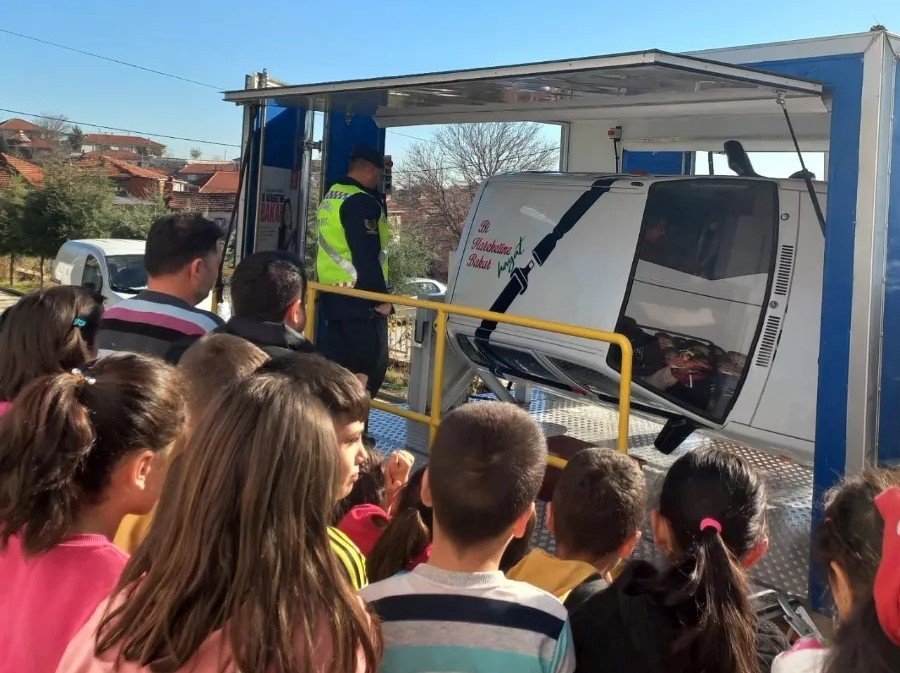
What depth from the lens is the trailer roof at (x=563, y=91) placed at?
371 cm

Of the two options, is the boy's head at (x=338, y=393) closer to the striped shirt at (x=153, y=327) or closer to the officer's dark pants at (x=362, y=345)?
the striped shirt at (x=153, y=327)

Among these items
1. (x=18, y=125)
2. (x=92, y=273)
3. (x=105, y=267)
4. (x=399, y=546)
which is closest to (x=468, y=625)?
(x=399, y=546)

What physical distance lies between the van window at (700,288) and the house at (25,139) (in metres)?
72.8

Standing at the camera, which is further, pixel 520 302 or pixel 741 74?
pixel 520 302

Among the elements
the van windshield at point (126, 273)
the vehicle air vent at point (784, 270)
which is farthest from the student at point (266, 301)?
the van windshield at point (126, 273)

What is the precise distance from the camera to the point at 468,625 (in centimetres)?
174

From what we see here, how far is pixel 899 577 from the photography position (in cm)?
140

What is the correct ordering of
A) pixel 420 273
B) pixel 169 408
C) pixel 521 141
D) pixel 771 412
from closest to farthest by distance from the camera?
pixel 169 408, pixel 771 412, pixel 420 273, pixel 521 141

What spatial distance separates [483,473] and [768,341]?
138 inches

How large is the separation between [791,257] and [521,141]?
1199 inches

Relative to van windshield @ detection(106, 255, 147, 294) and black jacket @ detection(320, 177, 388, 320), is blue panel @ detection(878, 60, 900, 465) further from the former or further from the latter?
van windshield @ detection(106, 255, 147, 294)

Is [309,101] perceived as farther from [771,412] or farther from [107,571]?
[107,571]

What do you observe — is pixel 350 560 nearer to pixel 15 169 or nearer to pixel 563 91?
pixel 563 91

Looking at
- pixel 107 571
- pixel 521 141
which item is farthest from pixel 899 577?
pixel 521 141
